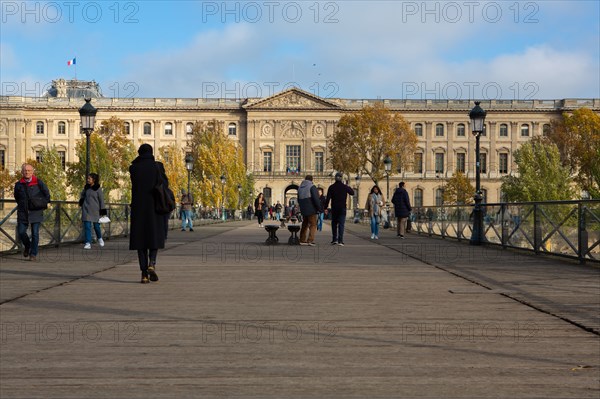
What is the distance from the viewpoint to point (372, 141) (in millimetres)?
70500

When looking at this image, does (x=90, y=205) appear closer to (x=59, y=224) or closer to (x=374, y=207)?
(x=59, y=224)

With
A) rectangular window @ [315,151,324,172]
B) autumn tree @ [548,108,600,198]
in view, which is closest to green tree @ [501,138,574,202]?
autumn tree @ [548,108,600,198]

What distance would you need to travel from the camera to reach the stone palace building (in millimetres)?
101625

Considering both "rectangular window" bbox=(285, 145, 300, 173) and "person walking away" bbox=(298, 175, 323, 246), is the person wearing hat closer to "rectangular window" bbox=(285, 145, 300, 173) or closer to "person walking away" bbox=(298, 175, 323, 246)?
"person walking away" bbox=(298, 175, 323, 246)

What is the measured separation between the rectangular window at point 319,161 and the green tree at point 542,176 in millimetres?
38659

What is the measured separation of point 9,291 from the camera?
968 cm

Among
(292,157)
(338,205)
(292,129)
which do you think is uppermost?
(292,129)

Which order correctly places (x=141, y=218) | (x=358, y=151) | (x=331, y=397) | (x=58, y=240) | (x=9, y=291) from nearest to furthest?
(x=331, y=397) → (x=9, y=291) → (x=141, y=218) → (x=58, y=240) → (x=358, y=151)

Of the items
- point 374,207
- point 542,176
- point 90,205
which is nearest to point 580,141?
point 542,176

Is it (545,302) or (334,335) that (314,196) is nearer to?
(545,302)

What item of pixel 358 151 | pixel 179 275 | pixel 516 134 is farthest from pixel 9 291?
pixel 516 134

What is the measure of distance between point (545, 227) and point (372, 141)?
180ft

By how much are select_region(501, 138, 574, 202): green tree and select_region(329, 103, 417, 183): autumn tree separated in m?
10.3

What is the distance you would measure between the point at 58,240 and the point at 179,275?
27.8 ft
